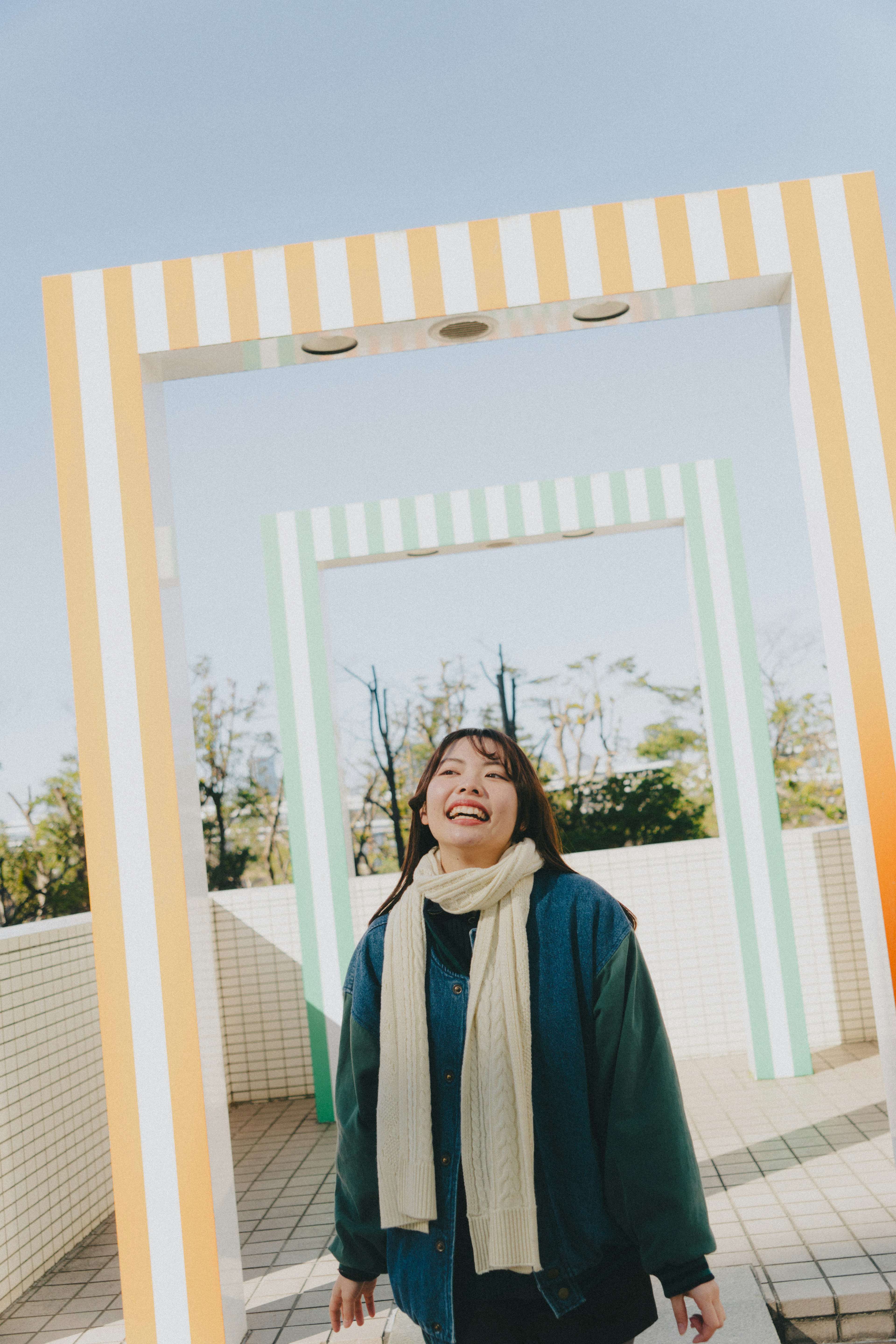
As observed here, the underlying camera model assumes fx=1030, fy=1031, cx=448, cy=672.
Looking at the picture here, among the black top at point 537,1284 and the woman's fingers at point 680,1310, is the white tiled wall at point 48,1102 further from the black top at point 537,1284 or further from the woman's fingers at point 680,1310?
the woman's fingers at point 680,1310

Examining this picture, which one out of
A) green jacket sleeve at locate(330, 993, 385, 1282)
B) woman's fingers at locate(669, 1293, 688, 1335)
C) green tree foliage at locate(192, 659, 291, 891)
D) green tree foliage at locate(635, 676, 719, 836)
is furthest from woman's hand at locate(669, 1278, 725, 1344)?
green tree foliage at locate(192, 659, 291, 891)

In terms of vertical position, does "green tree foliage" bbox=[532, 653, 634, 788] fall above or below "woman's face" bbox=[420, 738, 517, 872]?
above

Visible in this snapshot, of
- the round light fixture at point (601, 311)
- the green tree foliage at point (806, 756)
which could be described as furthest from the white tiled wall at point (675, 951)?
the green tree foliage at point (806, 756)

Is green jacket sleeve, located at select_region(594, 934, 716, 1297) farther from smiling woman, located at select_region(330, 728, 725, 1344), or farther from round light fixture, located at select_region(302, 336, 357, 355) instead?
round light fixture, located at select_region(302, 336, 357, 355)

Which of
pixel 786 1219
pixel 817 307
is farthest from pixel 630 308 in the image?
pixel 786 1219

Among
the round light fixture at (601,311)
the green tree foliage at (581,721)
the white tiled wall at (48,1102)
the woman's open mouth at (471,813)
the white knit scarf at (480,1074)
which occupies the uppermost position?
the round light fixture at (601,311)

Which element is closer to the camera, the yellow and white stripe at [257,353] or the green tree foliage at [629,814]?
the yellow and white stripe at [257,353]

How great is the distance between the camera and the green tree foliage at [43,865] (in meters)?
13.6

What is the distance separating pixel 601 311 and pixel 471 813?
6.33ft

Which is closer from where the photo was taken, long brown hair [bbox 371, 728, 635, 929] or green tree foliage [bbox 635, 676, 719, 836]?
long brown hair [bbox 371, 728, 635, 929]

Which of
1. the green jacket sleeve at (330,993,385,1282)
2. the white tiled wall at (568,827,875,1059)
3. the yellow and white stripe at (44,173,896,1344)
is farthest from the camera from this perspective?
the white tiled wall at (568,827,875,1059)

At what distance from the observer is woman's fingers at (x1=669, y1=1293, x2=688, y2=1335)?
1.82 metres

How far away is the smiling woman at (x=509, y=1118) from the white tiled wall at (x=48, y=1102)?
92.1 inches

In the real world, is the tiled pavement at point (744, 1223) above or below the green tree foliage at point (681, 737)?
below
